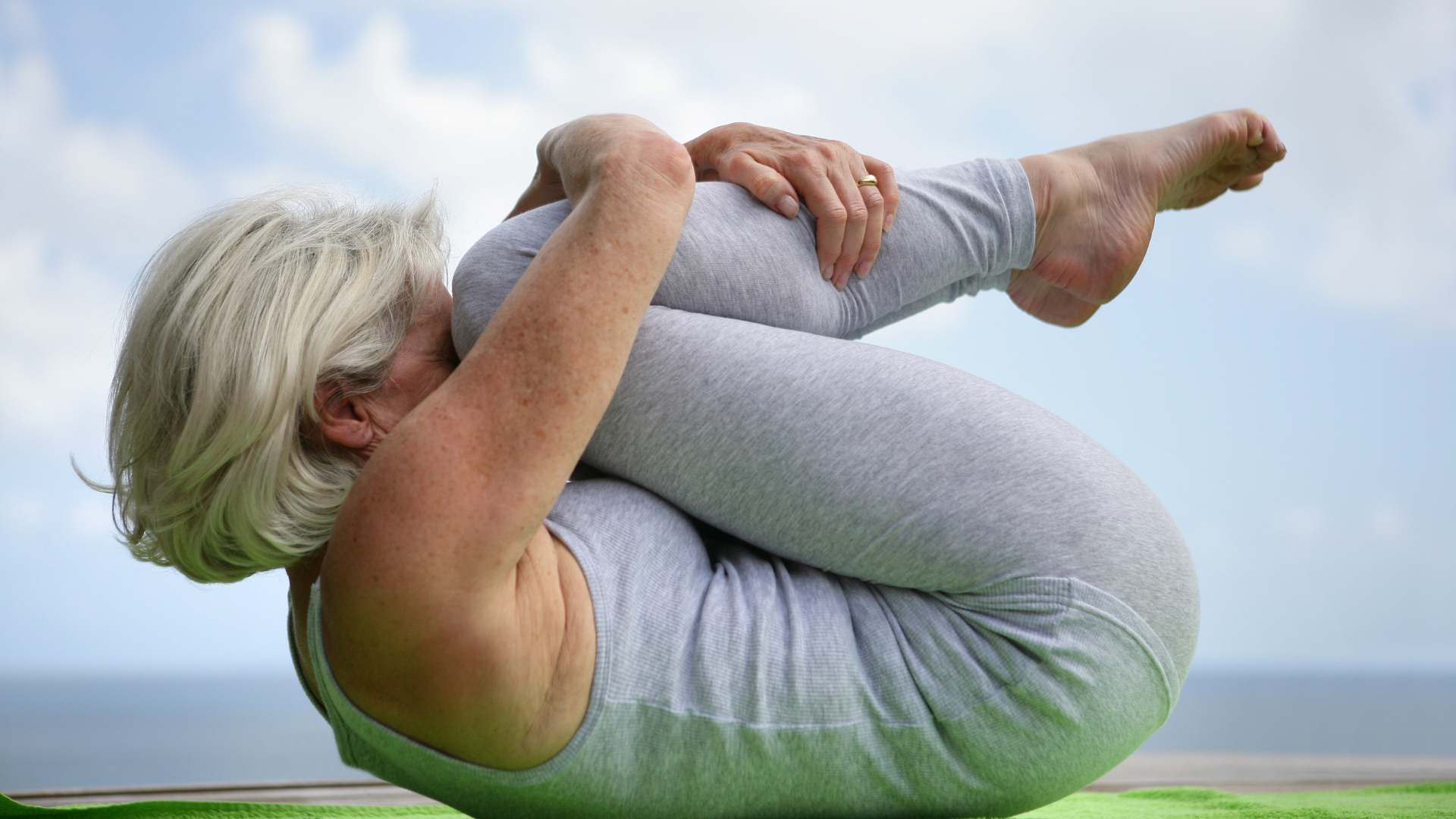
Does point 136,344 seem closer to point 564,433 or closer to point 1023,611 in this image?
point 564,433

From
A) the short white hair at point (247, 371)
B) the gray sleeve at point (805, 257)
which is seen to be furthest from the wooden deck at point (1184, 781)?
→ the gray sleeve at point (805, 257)

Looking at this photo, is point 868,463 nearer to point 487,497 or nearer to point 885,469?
point 885,469

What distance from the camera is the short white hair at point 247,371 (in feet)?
2.50

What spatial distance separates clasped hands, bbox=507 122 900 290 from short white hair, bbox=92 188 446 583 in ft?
1.11

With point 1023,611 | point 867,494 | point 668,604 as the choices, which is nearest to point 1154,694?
point 1023,611

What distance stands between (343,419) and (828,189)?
1.61ft

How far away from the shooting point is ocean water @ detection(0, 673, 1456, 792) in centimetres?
643

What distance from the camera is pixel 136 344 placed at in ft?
2.75

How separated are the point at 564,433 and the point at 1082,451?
0.40 metres

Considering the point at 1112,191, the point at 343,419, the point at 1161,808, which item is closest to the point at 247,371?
the point at 343,419

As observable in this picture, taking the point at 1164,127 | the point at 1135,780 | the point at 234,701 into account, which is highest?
the point at 1164,127

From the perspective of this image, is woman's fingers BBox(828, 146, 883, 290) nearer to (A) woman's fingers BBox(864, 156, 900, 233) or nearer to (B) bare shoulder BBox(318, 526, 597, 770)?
(A) woman's fingers BBox(864, 156, 900, 233)

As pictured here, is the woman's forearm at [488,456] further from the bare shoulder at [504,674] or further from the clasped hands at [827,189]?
the clasped hands at [827,189]

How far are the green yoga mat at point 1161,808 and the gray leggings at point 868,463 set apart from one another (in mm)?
542
